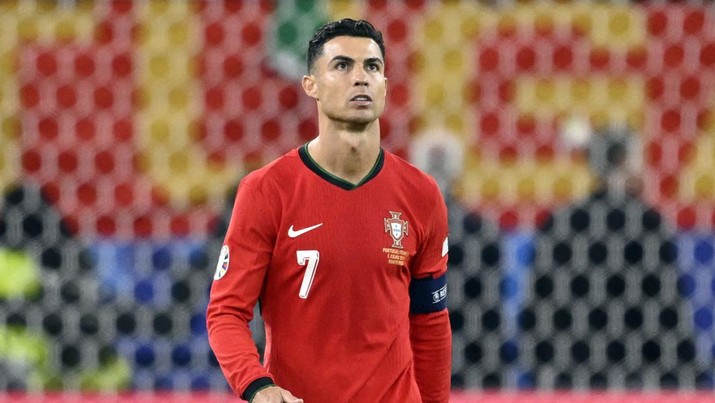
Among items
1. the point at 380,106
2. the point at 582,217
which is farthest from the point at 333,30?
the point at 582,217

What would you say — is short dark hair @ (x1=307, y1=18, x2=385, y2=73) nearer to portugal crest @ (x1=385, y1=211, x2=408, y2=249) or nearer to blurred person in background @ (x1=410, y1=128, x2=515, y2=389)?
portugal crest @ (x1=385, y1=211, x2=408, y2=249)

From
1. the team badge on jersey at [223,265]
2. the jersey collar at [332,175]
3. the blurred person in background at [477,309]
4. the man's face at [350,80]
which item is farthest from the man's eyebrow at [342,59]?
the blurred person in background at [477,309]

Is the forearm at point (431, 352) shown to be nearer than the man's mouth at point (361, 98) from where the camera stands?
No

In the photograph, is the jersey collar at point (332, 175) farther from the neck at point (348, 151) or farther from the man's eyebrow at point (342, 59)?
the man's eyebrow at point (342, 59)

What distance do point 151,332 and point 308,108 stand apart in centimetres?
95

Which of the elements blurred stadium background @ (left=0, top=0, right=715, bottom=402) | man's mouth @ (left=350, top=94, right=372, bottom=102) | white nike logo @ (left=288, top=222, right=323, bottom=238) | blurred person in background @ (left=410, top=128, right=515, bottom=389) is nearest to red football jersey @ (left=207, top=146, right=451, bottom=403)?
white nike logo @ (left=288, top=222, right=323, bottom=238)

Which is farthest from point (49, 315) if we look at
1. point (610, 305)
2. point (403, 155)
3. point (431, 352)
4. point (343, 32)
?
point (343, 32)

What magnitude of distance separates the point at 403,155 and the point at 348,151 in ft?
6.35

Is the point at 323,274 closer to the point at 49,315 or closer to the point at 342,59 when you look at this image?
the point at 342,59

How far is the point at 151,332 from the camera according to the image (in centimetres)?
278

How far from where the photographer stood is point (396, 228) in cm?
137

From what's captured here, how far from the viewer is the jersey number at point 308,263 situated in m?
1.33

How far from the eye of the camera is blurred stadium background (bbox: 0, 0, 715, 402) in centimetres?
267

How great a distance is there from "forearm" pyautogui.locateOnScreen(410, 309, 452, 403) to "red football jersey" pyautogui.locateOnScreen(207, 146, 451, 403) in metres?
0.08
